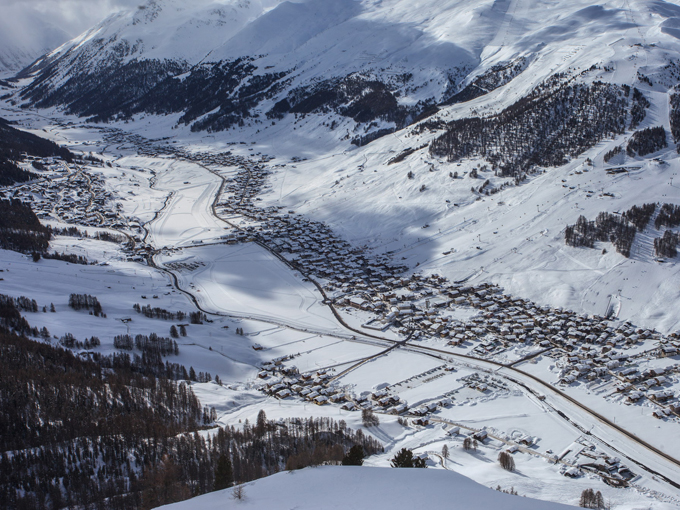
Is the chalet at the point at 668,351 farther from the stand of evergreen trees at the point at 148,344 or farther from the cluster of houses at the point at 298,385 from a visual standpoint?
the stand of evergreen trees at the point at 148,344

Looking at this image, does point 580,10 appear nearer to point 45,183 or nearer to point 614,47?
point 614,47

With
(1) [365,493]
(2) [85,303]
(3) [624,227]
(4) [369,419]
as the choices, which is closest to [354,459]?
(1) [365,493]

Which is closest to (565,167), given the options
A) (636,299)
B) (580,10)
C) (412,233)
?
(412,233)

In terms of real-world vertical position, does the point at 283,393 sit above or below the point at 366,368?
above

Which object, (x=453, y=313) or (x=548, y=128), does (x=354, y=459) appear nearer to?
(x=453, y=313)

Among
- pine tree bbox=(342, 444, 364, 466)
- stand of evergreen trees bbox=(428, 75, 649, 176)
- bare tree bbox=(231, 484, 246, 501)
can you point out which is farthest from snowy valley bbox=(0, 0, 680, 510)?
pine tree bbox=(342, 444, 364, 466)

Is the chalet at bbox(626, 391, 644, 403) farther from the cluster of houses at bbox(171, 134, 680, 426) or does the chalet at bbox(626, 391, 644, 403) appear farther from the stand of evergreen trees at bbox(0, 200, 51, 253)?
the stand of evergreen trees at bbox(0, 200, 51, 253)

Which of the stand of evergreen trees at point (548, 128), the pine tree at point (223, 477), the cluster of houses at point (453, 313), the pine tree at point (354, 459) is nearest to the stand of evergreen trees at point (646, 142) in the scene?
the stand of evergreen trees at point (548, 128)

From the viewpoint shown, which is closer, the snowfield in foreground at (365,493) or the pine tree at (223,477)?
the snowfield in foreground at (365,493)
